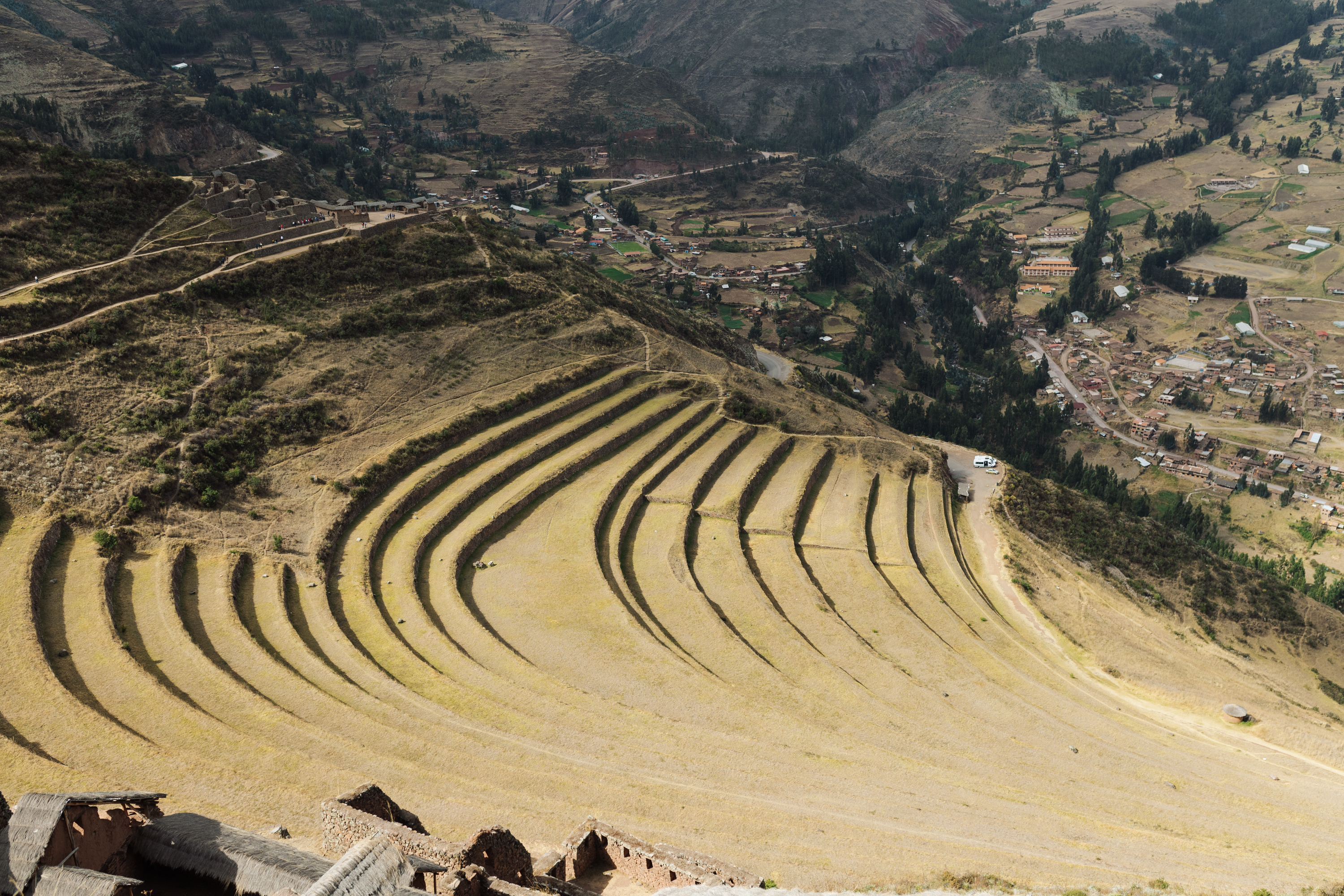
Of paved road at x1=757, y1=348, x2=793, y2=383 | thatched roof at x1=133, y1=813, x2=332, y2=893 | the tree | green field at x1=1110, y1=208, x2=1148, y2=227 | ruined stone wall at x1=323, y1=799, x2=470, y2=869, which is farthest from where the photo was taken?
green field at x1=1110, y1=208, x2=1148, y2=227

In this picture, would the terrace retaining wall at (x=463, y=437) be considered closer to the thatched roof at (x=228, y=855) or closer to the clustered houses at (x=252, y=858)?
the clustered houses at (x=252, y=858)

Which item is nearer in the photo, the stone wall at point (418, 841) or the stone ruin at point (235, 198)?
the stone wall at point (418, 841)

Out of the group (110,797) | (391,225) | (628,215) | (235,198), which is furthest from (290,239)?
(628,215)

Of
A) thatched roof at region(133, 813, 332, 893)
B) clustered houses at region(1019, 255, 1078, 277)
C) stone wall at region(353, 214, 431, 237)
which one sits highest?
stone wall at region(353, 214, 431, 237)

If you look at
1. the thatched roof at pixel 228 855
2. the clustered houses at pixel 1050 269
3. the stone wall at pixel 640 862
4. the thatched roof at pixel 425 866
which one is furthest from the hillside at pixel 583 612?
the clustered houses at pixel 1050 269

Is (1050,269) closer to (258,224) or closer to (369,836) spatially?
(258,224)

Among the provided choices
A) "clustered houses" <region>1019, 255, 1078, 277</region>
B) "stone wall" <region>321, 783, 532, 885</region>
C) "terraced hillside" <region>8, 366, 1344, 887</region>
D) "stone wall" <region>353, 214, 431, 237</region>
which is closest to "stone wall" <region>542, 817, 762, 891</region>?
"stone wall" <region>321, 783, 532, 885</region>

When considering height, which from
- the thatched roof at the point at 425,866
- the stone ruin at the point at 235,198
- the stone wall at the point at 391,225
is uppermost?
the stone ruin at the point at 235,198

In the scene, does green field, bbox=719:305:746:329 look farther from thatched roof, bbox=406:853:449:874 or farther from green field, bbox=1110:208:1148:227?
thatched roof, bbox=406:853:449:874
